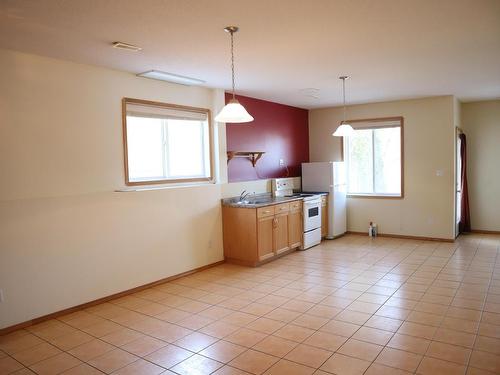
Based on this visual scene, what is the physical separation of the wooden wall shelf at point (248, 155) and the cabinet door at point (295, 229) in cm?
110

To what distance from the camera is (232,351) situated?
3.00 metres

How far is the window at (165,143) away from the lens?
461 centimetres

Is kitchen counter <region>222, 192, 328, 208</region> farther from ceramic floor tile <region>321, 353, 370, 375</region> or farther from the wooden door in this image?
ceramic floor tile <region>321, 353, 370, 375</region>

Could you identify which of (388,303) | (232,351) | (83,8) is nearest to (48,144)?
(83,8)

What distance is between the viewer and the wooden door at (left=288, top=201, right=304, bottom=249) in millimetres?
6055

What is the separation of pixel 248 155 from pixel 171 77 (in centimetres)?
205

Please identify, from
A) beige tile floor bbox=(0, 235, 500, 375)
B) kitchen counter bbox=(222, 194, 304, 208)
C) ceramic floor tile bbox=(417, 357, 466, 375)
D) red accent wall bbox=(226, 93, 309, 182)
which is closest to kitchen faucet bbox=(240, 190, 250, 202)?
kitchen counter bbox=(222, 194, 304, 208)

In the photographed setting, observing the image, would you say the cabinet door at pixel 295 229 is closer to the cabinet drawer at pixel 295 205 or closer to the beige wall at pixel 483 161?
the cabinet drawer at pixel 295 205

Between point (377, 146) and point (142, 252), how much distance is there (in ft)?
16.3

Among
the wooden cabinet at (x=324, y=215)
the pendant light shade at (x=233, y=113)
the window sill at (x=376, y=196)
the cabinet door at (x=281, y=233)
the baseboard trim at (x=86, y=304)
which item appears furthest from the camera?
the window sill at (x=376, y=196)

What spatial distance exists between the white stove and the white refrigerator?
424 mm

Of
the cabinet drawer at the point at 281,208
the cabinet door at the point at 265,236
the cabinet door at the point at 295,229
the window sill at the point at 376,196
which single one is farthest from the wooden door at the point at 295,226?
the window sill at the point at 376,196

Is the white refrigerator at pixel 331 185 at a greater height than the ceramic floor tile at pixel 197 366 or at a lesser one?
greater

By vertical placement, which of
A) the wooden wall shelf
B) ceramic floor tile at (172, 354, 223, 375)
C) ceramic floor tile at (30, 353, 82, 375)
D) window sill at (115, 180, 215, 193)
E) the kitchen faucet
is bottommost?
ceramic floor tile at (30, 353, 82, 375)
